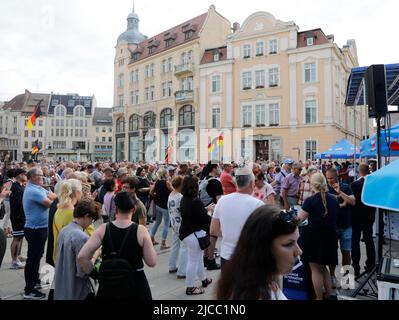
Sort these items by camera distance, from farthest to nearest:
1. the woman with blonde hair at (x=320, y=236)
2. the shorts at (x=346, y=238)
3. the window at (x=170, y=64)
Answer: the window at (x=170, y=64), the shorts at (x=346, y=238), the woman with blonde hair at (x=320, y=236)

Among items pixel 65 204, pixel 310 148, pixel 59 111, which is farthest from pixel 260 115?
pixel 59 111

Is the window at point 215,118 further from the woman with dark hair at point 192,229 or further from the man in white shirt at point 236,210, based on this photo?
the man in white shirt at point 236,210

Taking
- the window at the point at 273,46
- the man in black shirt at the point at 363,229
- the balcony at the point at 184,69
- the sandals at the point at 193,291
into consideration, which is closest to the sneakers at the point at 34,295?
the sandals at the point at 193,291

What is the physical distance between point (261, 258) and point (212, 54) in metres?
40.9

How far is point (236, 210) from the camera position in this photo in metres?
3.74

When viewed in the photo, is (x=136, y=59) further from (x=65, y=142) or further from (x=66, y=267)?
(x=66, y=267)

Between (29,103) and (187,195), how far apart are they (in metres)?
90.8

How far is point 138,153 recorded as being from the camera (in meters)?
47.8

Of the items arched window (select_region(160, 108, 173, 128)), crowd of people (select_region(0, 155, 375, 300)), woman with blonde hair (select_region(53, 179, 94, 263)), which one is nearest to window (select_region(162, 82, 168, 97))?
arched window (select_region(160, 108, 173, 128))

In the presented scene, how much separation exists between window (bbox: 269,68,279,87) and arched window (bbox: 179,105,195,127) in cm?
1099

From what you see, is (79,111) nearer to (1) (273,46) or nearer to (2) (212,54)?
(2) (212,54)

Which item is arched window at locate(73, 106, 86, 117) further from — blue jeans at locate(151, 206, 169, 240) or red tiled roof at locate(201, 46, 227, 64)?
blue jeans at locate(151, 206, 169, 240)

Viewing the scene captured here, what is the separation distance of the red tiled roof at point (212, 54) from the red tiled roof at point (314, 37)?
9092 mm

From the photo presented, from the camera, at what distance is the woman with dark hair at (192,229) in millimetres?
4879
